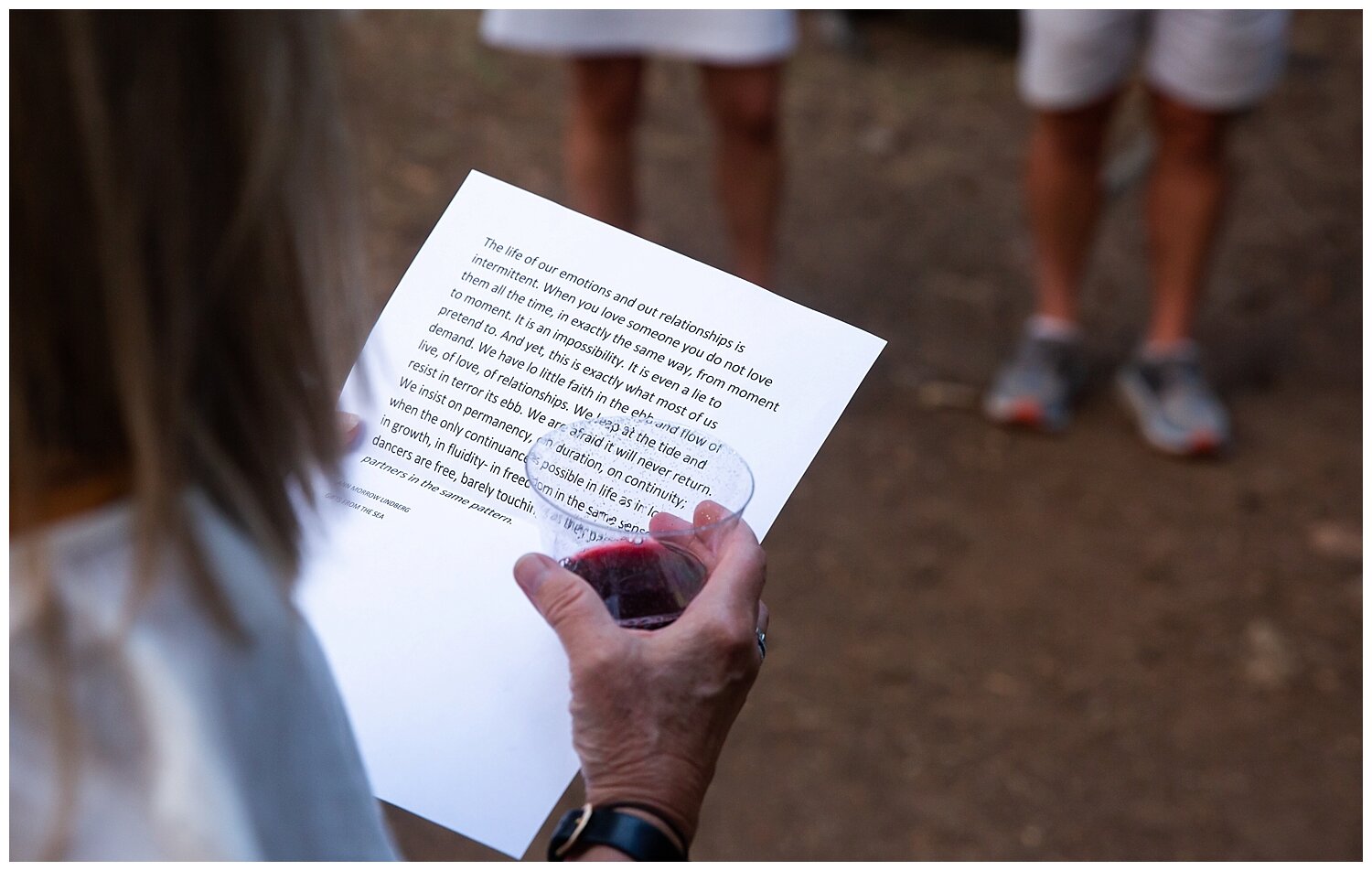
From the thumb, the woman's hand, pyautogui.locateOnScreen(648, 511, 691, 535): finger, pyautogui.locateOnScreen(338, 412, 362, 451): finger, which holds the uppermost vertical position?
pyautogui.locateOnScreen(338, 412, 362, 451): finger

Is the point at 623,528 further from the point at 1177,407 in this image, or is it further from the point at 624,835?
the point at 1177,407

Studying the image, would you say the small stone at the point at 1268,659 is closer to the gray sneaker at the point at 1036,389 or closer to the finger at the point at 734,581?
the gray sneaker at the point at 1036,389

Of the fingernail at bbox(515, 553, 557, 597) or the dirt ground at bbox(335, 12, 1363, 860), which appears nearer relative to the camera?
the fingernail at bbox(515, 553, 557, 597)

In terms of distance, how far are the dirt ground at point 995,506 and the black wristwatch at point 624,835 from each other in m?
1.28

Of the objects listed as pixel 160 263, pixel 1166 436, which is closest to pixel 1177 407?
pixel 1166 436

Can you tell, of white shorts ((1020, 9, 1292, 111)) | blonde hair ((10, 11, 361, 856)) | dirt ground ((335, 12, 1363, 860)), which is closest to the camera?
blonde hair ((10, 11, 361, 856))

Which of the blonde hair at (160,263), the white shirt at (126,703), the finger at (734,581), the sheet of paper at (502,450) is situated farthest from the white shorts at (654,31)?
the white shirt at (126,703)

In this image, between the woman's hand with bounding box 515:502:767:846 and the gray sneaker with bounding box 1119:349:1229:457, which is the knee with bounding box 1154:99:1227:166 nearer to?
the gray sneaker with bounding box 1119:349:1229:457

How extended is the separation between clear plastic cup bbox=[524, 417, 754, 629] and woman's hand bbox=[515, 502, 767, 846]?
24mm

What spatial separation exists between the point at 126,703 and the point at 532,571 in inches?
13.1

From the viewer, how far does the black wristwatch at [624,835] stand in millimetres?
962

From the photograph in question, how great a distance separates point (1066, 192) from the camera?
9.79 ft

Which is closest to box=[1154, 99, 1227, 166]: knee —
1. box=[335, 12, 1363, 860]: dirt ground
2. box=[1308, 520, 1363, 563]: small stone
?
box=[335, 12, 1363, 860]: dirt ground

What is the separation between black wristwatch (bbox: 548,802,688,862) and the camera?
0.96 m
